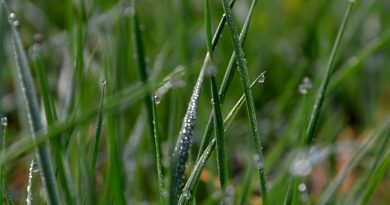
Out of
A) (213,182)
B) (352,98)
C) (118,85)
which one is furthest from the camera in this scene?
(352,98)

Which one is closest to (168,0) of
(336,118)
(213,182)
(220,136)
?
(336,118)

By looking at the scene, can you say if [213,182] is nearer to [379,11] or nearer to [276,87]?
[276,87]

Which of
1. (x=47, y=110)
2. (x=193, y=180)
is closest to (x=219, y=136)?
(x=193, y=180)

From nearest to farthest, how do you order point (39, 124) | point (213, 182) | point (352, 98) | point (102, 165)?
point (39, 124)
point (213, 182)
point (102, 165)
point (352, 98)

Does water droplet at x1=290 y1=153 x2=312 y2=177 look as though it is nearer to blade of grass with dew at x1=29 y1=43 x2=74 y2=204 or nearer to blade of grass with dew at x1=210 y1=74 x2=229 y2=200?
blade of grass with dew at x1=210 y1=74 x2=229 y2=200

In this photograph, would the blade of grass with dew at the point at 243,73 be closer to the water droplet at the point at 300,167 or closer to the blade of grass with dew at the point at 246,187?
the water droplet at the point at 300,167

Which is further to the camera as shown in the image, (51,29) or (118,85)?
(51,29)

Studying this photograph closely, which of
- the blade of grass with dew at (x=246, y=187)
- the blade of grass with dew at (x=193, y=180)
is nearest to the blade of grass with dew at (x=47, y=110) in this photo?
the blade of grass with dew at (x=193, y=180)

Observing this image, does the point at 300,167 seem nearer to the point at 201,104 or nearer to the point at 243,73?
the point at 243,73
